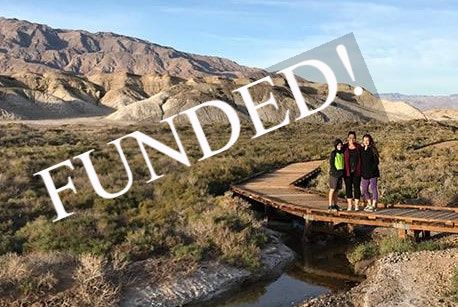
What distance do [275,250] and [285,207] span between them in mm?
2256

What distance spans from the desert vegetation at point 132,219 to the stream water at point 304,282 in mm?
830

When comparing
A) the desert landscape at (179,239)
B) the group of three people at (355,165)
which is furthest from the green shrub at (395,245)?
the group of three people at (355,165)

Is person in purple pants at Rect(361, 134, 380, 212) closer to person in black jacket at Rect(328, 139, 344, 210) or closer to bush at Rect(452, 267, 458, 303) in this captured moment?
person in black jacket at Rect(328, 139, 344, 210)

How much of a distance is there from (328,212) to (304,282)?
2.68 metres

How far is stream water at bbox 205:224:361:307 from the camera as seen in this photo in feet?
39.9

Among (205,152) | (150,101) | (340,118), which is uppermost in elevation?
(150,101)

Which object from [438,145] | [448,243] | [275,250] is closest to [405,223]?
[448,243]

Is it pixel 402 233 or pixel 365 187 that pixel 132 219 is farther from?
pixel 402 233

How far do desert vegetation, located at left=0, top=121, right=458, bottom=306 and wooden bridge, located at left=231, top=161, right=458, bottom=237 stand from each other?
2.75 feet

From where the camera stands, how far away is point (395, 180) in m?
20.7

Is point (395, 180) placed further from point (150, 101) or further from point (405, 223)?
point (150, 101)

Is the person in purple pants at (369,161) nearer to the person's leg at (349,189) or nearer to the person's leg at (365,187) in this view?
the person's leg at (365,187)

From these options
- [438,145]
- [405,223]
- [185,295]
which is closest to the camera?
[185,295]

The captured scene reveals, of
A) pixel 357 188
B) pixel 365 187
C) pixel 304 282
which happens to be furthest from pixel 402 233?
pixel 304 282
